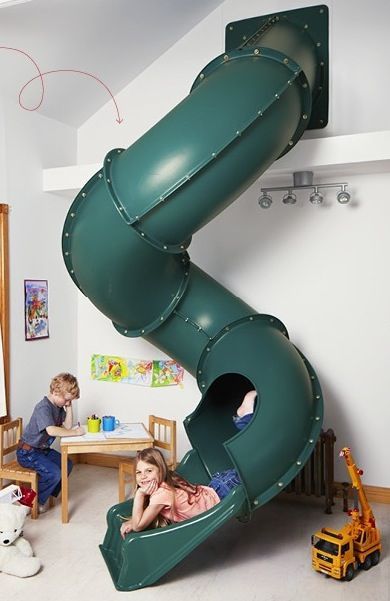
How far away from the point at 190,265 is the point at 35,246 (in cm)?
165

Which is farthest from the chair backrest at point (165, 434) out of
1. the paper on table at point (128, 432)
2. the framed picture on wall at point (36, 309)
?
the framed picture on wall at point (36, 309)

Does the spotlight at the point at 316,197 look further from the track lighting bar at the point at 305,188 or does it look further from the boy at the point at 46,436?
the boy at the point at 46,436

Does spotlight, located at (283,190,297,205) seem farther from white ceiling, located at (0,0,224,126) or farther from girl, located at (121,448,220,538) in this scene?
girl, located at (121,448,220,538)

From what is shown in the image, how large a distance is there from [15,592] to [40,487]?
1.17 metres

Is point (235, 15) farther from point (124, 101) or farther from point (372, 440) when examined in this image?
point (372, 440)

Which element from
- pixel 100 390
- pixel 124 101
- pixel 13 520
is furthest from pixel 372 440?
pixel 124 101

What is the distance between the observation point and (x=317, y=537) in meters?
3.67

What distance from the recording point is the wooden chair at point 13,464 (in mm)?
4473

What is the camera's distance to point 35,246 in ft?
17.0

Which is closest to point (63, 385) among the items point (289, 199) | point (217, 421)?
point (217, 421)

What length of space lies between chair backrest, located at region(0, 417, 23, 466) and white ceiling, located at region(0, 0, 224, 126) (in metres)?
2.59

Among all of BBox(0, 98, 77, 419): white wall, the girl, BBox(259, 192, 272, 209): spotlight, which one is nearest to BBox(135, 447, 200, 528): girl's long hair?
the girl

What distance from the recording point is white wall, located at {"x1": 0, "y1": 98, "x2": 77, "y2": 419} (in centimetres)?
491

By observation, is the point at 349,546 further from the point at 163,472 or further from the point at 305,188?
the point at 305,188
